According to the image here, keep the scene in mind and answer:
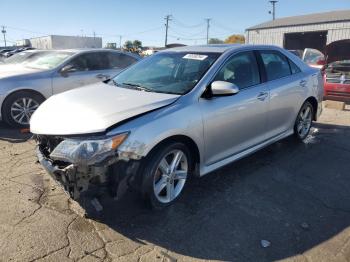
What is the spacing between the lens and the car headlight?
292cm

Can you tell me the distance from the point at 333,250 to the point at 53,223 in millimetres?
2529

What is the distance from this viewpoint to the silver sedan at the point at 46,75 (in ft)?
21.6

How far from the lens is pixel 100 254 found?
2855mm

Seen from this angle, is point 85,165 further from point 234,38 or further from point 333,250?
point 234,38

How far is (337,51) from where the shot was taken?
11359mm

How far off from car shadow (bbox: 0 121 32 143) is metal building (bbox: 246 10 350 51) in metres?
31.5

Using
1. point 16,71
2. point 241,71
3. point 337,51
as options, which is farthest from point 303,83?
point 337,51

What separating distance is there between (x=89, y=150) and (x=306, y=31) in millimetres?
35896

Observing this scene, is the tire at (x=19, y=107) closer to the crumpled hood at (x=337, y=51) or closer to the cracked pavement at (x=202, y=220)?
the cracked pavement at (x=202, y=220)

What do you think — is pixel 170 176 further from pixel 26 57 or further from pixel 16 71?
pixel 26 57

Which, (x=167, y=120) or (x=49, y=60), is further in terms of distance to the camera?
(x=49, y=60)

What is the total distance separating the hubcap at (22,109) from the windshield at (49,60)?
3.01ft

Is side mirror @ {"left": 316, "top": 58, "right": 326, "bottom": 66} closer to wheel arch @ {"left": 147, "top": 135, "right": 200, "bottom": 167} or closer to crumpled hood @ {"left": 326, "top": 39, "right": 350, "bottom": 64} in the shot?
crumpled hood @ {"left": 326, "top": 39, "right": 350, "bottom": 64}

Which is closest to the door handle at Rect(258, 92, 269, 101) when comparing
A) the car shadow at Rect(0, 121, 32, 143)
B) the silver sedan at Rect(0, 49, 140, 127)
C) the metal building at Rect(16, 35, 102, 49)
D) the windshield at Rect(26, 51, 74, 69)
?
the silver sedan at Rect(0, 49, 140, 127)
